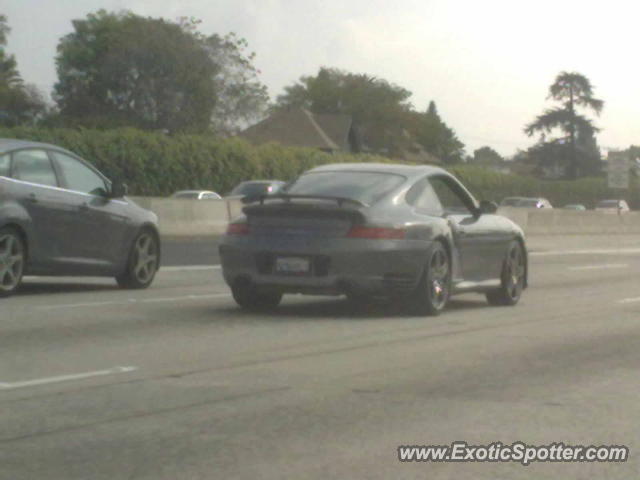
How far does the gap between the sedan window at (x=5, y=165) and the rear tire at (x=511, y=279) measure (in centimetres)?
508

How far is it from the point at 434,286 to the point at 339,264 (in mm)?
1130

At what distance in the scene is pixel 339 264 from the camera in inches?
480

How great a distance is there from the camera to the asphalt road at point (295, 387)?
6.14m

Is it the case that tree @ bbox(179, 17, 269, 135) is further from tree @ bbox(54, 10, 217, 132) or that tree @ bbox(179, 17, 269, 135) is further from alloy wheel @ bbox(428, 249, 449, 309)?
alloy wheel @ bbox(428, 249, 449, 309)

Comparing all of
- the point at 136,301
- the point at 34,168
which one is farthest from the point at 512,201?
the point at 136,301

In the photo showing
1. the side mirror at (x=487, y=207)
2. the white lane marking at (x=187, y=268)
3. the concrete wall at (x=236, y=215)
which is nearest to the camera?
the side mirror at (x=487, y=207)

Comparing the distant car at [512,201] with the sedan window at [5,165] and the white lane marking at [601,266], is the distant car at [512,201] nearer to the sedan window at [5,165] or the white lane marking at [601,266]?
the white lane marking at [601,266]

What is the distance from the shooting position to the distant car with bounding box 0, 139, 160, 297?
13.5 m

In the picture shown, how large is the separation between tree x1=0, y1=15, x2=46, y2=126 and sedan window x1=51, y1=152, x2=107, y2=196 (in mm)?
88018

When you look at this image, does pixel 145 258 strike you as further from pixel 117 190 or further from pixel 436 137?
pixel 436 137

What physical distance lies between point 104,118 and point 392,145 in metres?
57.1

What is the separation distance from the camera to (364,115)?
470 feet

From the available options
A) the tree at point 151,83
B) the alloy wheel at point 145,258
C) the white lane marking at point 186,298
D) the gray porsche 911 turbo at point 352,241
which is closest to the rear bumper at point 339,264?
the gray porsche 911 turbo at point 352,241

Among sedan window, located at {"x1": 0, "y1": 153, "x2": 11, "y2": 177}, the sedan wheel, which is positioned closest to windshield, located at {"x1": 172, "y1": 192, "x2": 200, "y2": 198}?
sedan window, located at {"x1": 0, "y1": 153, "x2": 11, "y2": 177}
